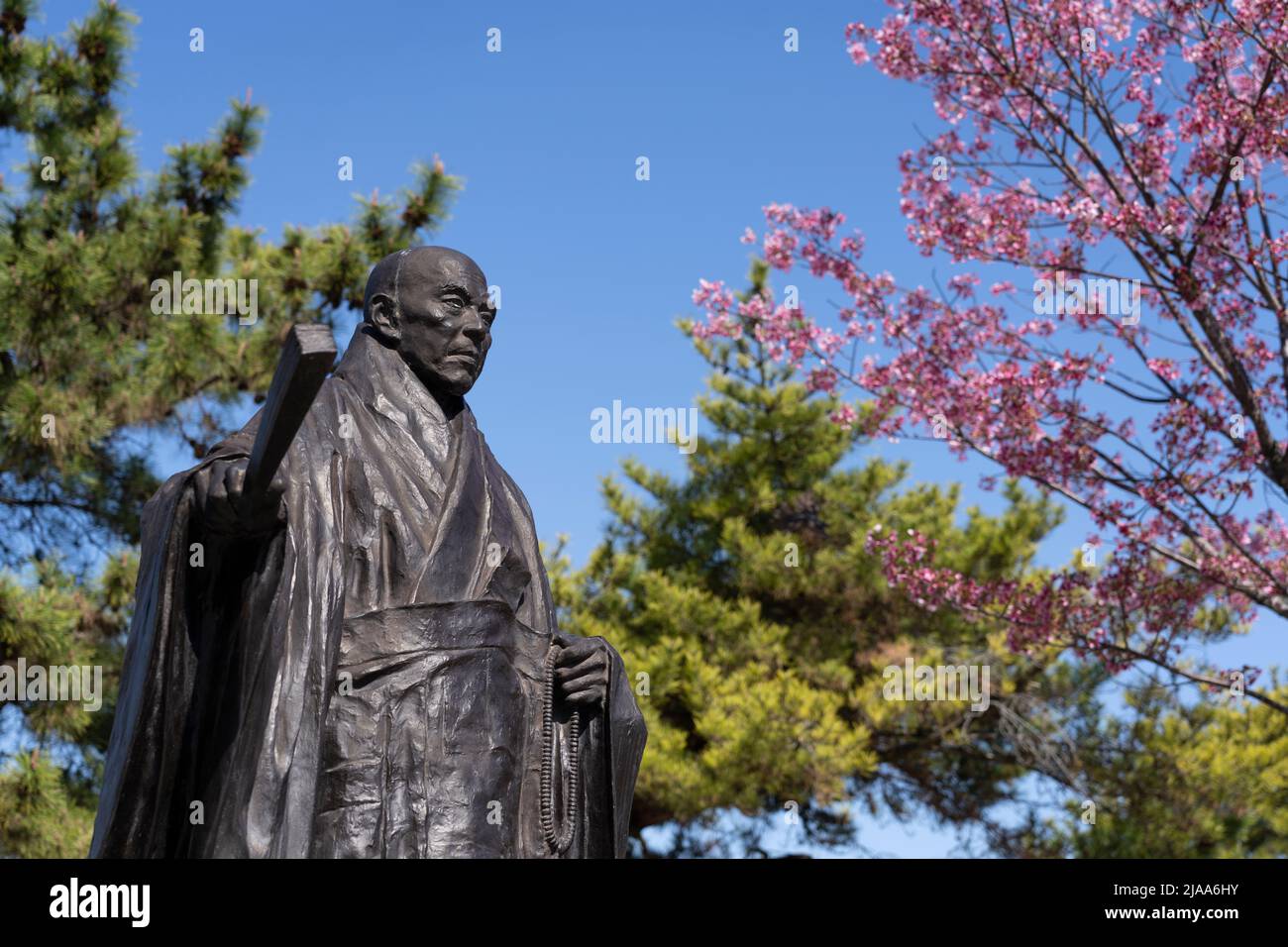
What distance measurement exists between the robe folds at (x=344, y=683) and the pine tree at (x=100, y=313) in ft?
20.9

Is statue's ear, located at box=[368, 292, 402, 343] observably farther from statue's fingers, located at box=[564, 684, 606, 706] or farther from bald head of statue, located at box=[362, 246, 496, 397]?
statue's fingers, located at box=[564, 684, 606, 706]

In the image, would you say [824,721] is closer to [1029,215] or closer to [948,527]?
[948,527]

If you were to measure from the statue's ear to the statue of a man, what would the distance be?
0.34ft

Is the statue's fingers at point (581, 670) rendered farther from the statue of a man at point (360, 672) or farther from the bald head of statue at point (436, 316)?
the bald head of statue at point (436, 316)

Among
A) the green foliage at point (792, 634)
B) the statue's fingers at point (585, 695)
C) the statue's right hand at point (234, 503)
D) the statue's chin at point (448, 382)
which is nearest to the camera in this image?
the statue's right hand at point (234, 503)

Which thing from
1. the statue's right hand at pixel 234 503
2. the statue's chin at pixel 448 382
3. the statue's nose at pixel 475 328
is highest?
the statue's nose at pixel 475 328

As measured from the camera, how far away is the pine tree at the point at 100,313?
10062mm

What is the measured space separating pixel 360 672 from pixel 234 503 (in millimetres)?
502

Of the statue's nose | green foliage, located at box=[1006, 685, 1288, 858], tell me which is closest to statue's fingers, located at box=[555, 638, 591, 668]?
the statue's nose

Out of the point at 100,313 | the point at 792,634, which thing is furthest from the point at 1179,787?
the point at 100,313

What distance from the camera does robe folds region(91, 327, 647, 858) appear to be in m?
3.35

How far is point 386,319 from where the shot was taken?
4.18 metres

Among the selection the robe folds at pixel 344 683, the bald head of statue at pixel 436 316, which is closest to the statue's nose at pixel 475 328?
the bald head of statue at pixel 436 316

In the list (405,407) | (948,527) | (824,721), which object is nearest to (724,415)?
(948,527)
